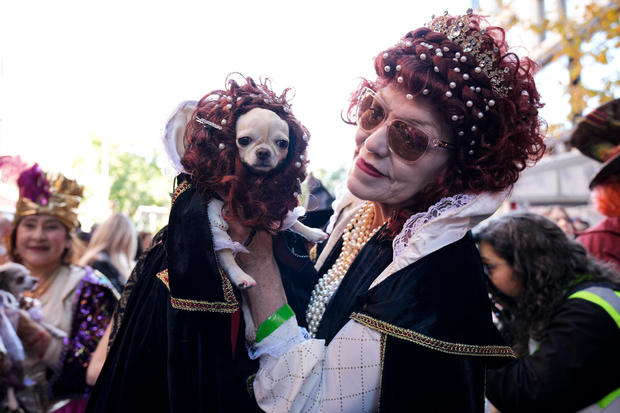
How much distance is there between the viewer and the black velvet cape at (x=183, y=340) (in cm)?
140

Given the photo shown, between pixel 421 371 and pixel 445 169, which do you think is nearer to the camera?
pixel 421 371

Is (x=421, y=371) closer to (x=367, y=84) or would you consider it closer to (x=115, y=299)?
(x=367, y=84)

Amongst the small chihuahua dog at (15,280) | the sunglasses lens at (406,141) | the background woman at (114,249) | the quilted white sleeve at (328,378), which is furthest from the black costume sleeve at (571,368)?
the background woman at (114,249)

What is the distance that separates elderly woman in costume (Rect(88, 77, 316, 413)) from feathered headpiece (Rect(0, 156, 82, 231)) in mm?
1932

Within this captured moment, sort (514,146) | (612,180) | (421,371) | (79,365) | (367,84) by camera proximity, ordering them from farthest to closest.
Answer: (612,180), (79,365), (367,84), (514,146), (421,371)

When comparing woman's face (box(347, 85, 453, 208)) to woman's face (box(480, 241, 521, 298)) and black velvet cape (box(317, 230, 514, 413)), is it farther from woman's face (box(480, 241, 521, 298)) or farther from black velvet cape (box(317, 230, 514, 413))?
woman's face (box(480, 241, 521, 298))

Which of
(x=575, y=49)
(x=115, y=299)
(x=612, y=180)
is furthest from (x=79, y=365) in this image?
(x=575, y=49)

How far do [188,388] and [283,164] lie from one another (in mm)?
719

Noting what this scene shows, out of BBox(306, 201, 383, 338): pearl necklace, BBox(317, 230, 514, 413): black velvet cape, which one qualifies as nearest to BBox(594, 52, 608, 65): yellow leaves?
BBox(306, 201, 383, 338): pearl necklace

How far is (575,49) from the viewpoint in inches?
216

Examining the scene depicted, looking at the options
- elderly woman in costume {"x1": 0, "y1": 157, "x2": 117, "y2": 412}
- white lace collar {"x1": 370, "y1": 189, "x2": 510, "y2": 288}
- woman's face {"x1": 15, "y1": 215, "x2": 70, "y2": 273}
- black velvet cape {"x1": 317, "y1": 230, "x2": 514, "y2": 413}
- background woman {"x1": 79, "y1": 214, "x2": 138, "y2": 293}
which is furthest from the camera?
background woman {"x1": 79, "y1": 214, "x2": 138, "y2": 293}

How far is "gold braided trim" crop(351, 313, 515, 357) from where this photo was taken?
1361mm

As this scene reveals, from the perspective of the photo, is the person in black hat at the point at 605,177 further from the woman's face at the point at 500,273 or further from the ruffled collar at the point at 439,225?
the ruffled collar at the point at 439,225

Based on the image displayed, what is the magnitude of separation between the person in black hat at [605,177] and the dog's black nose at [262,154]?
305 centimetres
